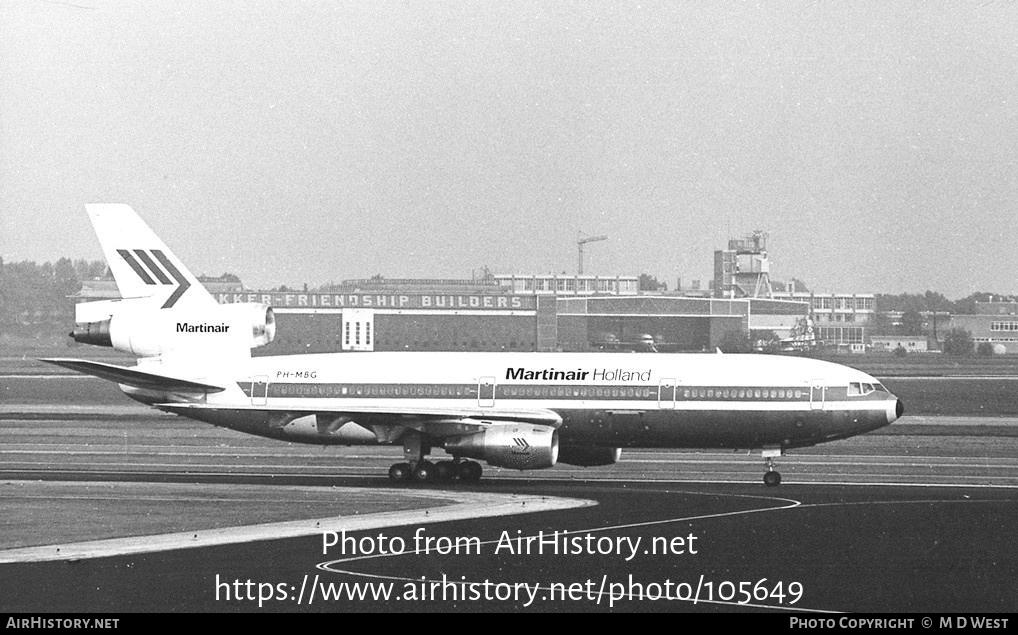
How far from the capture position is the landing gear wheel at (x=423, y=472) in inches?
1325

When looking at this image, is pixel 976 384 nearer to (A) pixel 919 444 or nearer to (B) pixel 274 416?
(A) pixel 919 444

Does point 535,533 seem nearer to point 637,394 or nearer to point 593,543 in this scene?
point 593,543

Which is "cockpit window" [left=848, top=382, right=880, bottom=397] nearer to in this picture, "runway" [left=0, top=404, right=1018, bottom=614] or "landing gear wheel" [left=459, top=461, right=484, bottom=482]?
"runway" [left=0, top=404, right=1018, bottom=614]

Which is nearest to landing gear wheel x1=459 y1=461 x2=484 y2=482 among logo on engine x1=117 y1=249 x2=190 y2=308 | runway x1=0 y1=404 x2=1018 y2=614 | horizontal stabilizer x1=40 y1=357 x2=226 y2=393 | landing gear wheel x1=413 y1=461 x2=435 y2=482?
runway x1=0 y1=404 x2=1018 y2=614

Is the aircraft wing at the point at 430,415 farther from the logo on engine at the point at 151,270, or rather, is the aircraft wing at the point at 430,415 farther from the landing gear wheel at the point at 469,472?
the logo on engine at the point at 151,270

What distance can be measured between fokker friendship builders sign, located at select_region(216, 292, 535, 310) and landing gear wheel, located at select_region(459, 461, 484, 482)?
5648 cm

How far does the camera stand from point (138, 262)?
3616cm

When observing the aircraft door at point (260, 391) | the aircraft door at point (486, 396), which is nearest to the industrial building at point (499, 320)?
the aircraft door at point (486, 396)

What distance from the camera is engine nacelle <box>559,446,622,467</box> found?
118ft

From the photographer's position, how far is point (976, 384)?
76375 millimetres

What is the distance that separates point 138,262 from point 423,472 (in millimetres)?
10444

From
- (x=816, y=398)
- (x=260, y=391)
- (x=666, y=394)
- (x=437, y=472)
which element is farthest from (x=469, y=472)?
(x=816, y=398)

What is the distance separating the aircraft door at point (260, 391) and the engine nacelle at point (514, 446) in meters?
6.32
